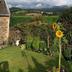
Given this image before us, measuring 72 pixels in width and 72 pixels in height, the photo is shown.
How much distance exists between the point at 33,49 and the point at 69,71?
A: 6.56 m

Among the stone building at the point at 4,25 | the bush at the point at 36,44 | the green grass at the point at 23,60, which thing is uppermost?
the stone building at the point at 4,25

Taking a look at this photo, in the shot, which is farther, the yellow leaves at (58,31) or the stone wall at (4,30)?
the stone wall at (4,30)

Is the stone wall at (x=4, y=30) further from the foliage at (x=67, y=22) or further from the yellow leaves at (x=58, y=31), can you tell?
the yellow leaves at (x=58, y=31)

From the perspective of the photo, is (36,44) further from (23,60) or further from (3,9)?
(3,9)

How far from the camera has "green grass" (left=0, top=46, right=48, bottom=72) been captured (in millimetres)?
14537

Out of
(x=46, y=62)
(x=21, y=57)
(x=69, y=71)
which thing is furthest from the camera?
(x=21, y=57)

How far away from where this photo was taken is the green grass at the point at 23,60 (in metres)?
14.5

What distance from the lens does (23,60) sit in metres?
16.6

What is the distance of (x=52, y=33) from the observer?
20188mm

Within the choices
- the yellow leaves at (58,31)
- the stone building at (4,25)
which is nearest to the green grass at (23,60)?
the stone building at (4,25)

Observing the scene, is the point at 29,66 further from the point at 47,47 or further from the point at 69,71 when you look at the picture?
the point at 47,47

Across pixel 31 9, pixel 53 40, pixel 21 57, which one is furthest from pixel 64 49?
pixel 31 9

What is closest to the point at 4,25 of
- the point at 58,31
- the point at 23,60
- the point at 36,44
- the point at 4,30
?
the point at 4,30

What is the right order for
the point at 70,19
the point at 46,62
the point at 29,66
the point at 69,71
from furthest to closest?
the point at 70,19, the point at 46,62, the point at 29,66, the point at 69,71
